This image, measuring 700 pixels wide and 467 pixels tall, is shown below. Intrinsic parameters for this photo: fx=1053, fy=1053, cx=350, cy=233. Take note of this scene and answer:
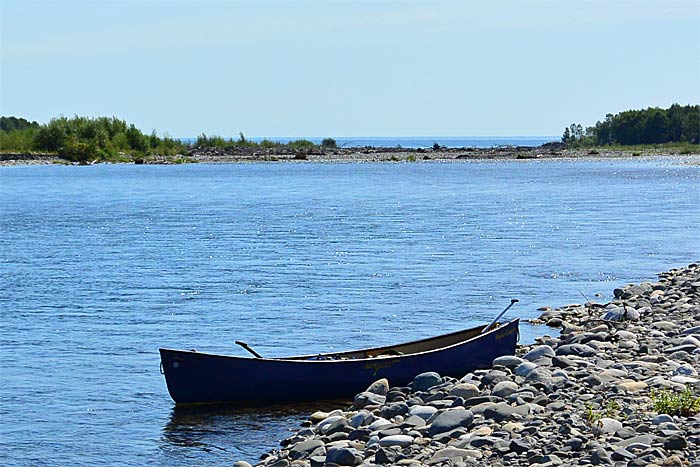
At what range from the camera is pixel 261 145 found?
154m

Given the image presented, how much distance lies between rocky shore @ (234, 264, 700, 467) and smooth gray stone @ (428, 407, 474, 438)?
0.01 meters

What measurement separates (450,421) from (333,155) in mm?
130553

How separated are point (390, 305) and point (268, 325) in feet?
11.4

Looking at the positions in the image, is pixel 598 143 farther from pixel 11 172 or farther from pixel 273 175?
pixel 11 172

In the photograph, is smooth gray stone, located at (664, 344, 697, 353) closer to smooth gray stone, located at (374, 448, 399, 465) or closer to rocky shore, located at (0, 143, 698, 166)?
smooth gray stone, located at (374, 448, 399, 465)

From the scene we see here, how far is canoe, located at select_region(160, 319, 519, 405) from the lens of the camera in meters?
15.3

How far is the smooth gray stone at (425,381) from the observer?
1499 cm

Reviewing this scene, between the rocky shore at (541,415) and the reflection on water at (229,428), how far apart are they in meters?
0.44

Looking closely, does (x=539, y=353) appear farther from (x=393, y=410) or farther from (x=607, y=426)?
(x=607, y=426)

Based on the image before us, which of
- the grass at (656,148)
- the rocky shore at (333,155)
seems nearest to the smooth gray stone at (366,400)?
the rocky shore at (333,155)

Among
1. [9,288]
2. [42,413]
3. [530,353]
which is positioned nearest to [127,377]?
[42,413]

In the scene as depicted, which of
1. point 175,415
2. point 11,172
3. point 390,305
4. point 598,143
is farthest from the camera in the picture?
point 598,143

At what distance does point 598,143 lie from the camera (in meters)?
173

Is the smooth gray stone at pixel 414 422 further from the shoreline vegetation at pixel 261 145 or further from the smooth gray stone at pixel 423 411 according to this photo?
the shoreline vegetation at pixel 261 145
